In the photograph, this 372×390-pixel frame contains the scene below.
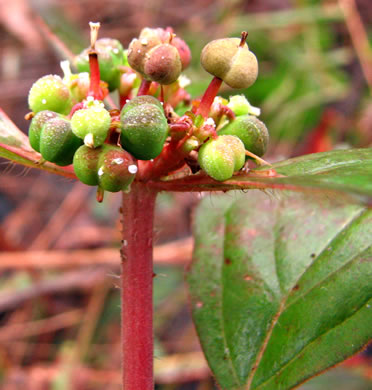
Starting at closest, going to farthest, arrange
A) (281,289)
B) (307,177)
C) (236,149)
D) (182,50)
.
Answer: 1. (307,177)
2. (236,149)
3. (182,50)
4. (281,289)

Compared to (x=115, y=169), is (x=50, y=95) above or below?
above

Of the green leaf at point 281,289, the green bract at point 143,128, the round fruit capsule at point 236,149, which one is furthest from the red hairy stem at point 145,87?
the green leaf at point 281,289

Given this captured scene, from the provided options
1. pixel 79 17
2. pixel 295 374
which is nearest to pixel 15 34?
pixel 79 17

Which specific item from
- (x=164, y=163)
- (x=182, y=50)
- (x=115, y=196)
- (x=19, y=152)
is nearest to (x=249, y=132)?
(x=164, y=163)

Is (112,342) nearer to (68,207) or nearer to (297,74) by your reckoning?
(68,207)

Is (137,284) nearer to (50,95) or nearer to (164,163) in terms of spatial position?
(164,163)

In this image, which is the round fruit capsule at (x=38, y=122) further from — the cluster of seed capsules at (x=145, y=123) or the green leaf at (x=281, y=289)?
the green leaf at (x=281, y=289)
